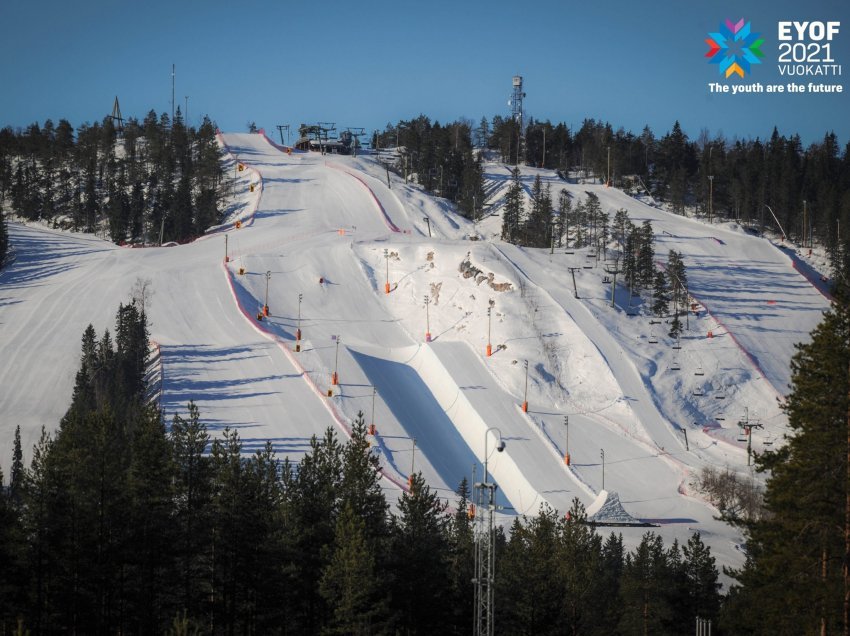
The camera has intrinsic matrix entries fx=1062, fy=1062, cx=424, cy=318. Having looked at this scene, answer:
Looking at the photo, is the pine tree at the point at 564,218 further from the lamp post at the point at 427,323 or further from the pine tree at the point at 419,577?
the pine tree at the point at 419,577

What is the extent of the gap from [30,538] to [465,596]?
526 inches

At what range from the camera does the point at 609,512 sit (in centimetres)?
5591

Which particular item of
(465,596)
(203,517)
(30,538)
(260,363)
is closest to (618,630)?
(465,596)

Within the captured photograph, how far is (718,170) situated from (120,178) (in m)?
65.6

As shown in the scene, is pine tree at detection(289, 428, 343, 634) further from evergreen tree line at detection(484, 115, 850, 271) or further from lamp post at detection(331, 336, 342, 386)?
evergreen tree line at detection(484, 115, 850, 271)

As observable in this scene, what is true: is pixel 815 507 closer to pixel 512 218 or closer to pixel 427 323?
pixel 427 323

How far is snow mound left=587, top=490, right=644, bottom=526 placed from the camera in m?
55.3

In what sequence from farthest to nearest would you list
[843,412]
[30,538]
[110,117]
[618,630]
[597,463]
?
[110,117], [597,463], [618,630], [30,538], [843,412]

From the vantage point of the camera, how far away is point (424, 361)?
72.7 meters

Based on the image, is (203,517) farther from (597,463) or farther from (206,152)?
(206,152)

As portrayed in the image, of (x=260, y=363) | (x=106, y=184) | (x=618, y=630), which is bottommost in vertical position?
(x=618, y=630)

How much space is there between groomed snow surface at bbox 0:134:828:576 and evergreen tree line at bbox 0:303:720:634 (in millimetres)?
19688

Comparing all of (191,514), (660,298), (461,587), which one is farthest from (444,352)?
(191,514)

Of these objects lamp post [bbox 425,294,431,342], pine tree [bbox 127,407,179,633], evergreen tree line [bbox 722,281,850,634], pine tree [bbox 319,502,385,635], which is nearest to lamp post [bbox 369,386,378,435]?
lamp post [bbox 425,294,431,342]
